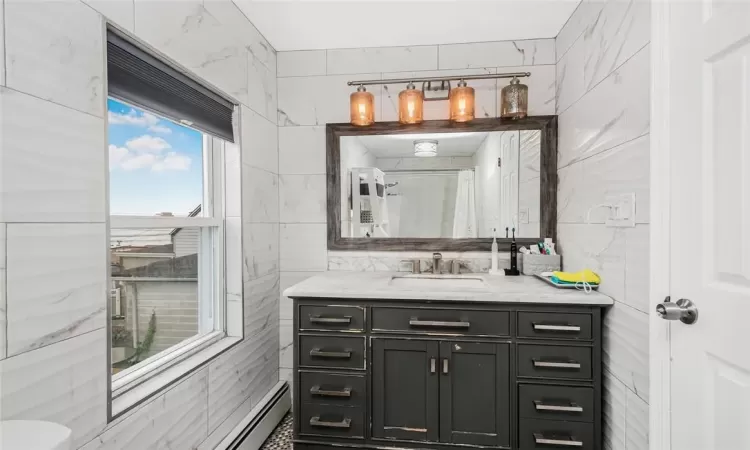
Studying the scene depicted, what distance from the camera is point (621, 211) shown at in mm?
1474

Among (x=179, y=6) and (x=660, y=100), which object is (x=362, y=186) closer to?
(x=179, y=6)

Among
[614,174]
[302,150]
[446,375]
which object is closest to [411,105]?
[302,150]

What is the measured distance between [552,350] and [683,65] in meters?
1.19

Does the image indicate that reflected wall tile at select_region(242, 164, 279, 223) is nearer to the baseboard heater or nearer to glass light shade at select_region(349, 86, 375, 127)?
glass light shade at select_region(349, 86, 375, 127)

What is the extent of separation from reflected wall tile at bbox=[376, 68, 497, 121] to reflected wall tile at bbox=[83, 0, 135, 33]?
57.2 inches

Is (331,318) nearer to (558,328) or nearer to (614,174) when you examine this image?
(558,328)

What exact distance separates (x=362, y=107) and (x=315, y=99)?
0.38m

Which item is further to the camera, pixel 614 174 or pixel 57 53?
pixel 614 174

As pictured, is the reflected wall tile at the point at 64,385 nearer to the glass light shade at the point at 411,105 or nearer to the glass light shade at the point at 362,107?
the glass light shade at the point at 362,107

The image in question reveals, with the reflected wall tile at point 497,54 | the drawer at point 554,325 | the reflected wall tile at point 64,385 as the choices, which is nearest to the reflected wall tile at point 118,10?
the reflected wall tile at point 64,385

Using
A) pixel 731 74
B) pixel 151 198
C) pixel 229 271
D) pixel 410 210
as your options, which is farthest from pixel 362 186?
pixel 731 74

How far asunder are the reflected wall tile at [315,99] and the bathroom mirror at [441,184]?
0.10 meters

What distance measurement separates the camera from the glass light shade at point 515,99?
7.07 feet

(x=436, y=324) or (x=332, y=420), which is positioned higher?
(x=436, y=324)
